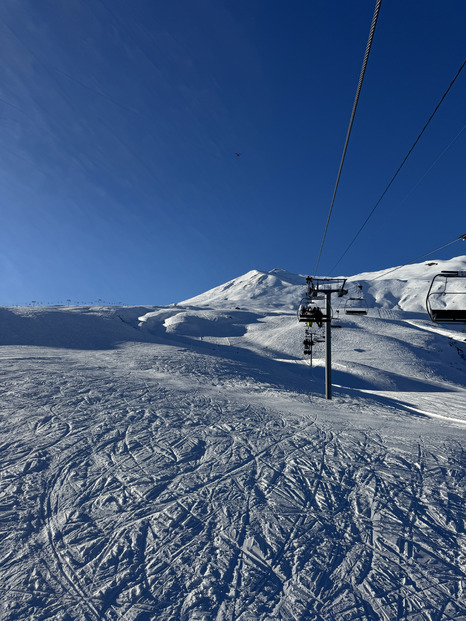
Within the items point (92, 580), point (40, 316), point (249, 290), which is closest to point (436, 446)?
point (92, 580)

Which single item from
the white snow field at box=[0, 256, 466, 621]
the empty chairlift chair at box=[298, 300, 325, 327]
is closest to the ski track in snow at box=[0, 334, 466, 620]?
the white snow field at box=[0, 256, 466, 621]

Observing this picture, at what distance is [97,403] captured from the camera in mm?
11148

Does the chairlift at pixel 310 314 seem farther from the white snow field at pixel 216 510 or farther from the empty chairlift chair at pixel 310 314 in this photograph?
the white snow field at pixel 216 510

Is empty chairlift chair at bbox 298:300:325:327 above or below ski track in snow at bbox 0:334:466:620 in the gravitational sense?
above

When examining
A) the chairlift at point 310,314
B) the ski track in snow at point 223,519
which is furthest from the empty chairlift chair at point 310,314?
the ski track in snow at point 223,519

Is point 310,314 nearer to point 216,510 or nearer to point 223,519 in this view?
point 216,510

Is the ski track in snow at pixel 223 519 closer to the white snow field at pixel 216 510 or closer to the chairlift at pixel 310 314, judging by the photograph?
the white snow field at pixel 216 510

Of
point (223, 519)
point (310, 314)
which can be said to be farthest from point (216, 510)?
point (310, 314)

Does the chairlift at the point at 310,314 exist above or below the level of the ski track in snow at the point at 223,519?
above

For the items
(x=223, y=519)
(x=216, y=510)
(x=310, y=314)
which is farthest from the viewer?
(x=310, y=314)

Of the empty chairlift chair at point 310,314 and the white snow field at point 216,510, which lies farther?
the empty chairlift chair at point 310,314

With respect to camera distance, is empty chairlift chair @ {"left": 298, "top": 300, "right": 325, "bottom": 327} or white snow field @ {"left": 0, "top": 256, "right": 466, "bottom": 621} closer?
white snow field @ {"left": 0, "top": 256, "right": 466, "bottom": 621}

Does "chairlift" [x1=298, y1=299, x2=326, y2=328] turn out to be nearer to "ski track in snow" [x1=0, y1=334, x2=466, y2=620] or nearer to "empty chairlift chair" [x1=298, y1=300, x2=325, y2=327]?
"empty chairlift chair" [x1=298, y1=300, x2=325, y2=327]

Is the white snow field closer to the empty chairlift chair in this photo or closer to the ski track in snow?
the ski track in snow
